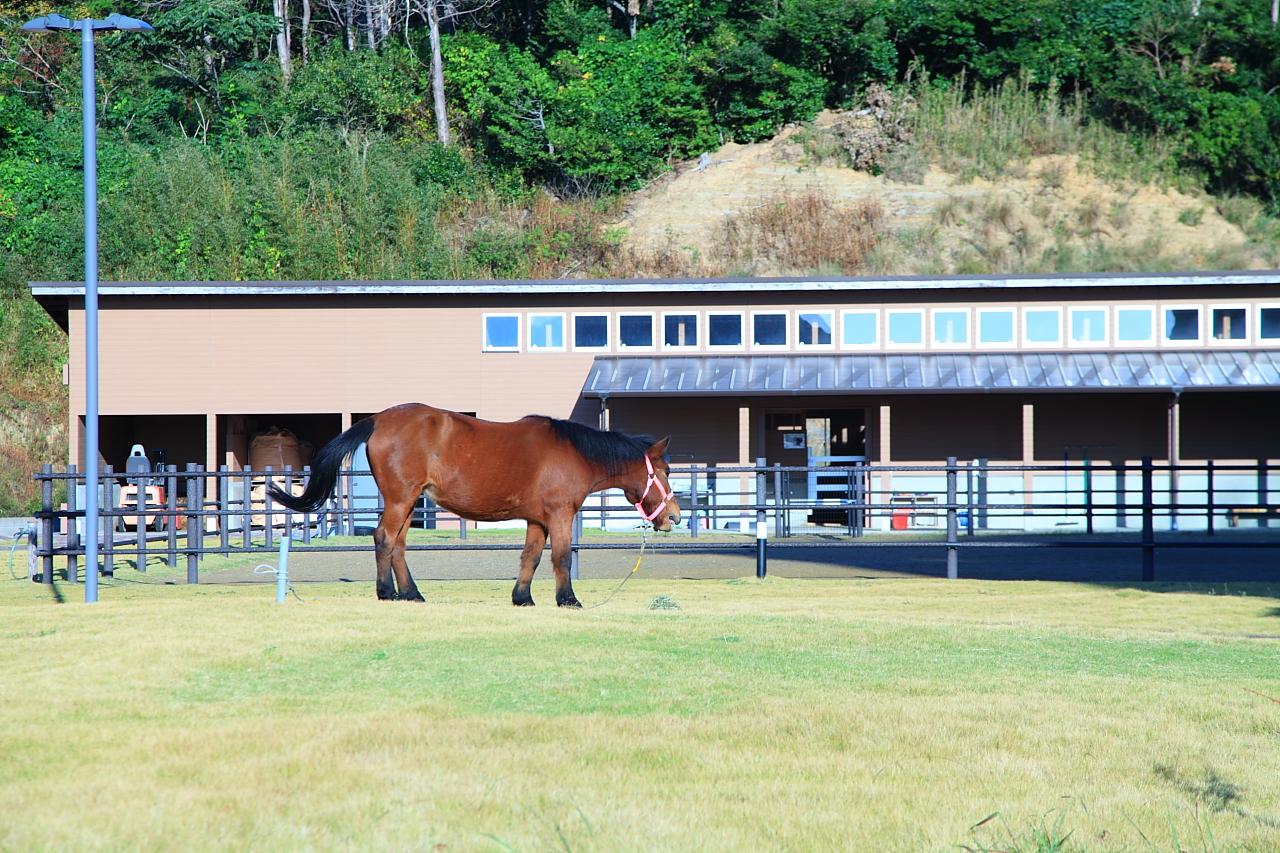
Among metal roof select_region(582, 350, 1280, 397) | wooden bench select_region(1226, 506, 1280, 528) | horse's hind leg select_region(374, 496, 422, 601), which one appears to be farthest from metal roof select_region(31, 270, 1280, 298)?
horse's hind leg select_region(374, 496, 422, 601)

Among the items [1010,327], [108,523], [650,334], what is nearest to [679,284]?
[650,334]

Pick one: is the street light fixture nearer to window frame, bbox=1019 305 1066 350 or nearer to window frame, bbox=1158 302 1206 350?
window frame, bbox=1019 305 1066 350

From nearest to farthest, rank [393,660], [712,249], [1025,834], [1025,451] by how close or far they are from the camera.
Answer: [1025,834] → [393,660] → [1025,451] → [712,249]

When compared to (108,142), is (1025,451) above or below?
below

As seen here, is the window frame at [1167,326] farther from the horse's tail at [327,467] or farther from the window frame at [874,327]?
the horse's tail at [327,467]

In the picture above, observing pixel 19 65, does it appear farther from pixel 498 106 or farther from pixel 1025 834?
pixel 1025 834

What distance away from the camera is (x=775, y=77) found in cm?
5053

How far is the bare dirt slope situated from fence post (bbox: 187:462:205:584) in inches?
1100

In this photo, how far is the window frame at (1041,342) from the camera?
95.7ft

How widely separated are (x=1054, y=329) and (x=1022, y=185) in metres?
19.6

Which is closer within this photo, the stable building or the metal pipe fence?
the metal pipe fence

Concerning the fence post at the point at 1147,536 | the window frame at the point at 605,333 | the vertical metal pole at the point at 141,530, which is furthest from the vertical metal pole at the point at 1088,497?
the window frame at the point at 605,333

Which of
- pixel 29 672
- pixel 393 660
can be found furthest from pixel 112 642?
pixel 393 660

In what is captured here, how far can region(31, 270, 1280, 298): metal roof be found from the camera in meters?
28.4
